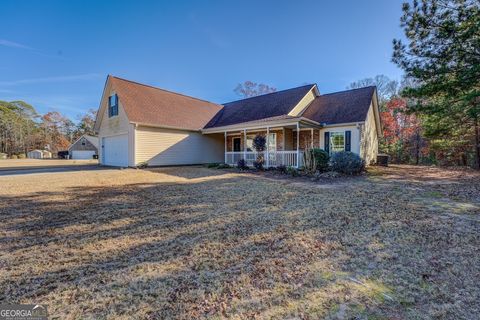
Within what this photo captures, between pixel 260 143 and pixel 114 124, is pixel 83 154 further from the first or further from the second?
pixel 260 143

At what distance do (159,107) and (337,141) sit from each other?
12816 mm

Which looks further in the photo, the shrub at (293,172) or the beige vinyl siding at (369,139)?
the beige vinyl siding at (369,139)

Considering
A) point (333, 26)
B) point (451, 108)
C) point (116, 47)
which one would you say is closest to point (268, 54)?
point (333, 26)

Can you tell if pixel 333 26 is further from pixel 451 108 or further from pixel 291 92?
pixel 451 108

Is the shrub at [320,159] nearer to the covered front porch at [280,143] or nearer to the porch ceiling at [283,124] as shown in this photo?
the covered front porch at [280,143]

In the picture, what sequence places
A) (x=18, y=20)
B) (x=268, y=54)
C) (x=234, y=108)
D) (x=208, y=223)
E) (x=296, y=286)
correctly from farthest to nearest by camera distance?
1. (x=234, y=108)
2. (x=268, y=54)
3. (x=18, y=20)
4. (x=208, y=223)
5. (x=296, y=286)

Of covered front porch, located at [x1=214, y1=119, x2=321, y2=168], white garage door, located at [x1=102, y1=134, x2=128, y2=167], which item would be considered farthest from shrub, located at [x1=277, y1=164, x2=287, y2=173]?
white garage door, located at [x1=102, y1=134, x2=128, y2=167]

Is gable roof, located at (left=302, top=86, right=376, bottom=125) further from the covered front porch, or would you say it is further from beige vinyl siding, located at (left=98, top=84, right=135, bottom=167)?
beige vinyl siding, located at (left=98, top=84, right=135, bottom=167)

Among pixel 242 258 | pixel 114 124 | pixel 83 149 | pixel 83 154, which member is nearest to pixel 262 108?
pixel 114 124

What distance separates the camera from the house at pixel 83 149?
38312 millimetres

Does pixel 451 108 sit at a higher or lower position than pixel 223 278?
higher

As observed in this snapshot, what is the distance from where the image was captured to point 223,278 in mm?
2512

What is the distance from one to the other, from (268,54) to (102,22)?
1209 centimetres

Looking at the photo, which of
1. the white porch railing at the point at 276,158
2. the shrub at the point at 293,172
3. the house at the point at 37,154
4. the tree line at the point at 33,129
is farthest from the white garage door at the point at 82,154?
the shrub at the point at 293,172
